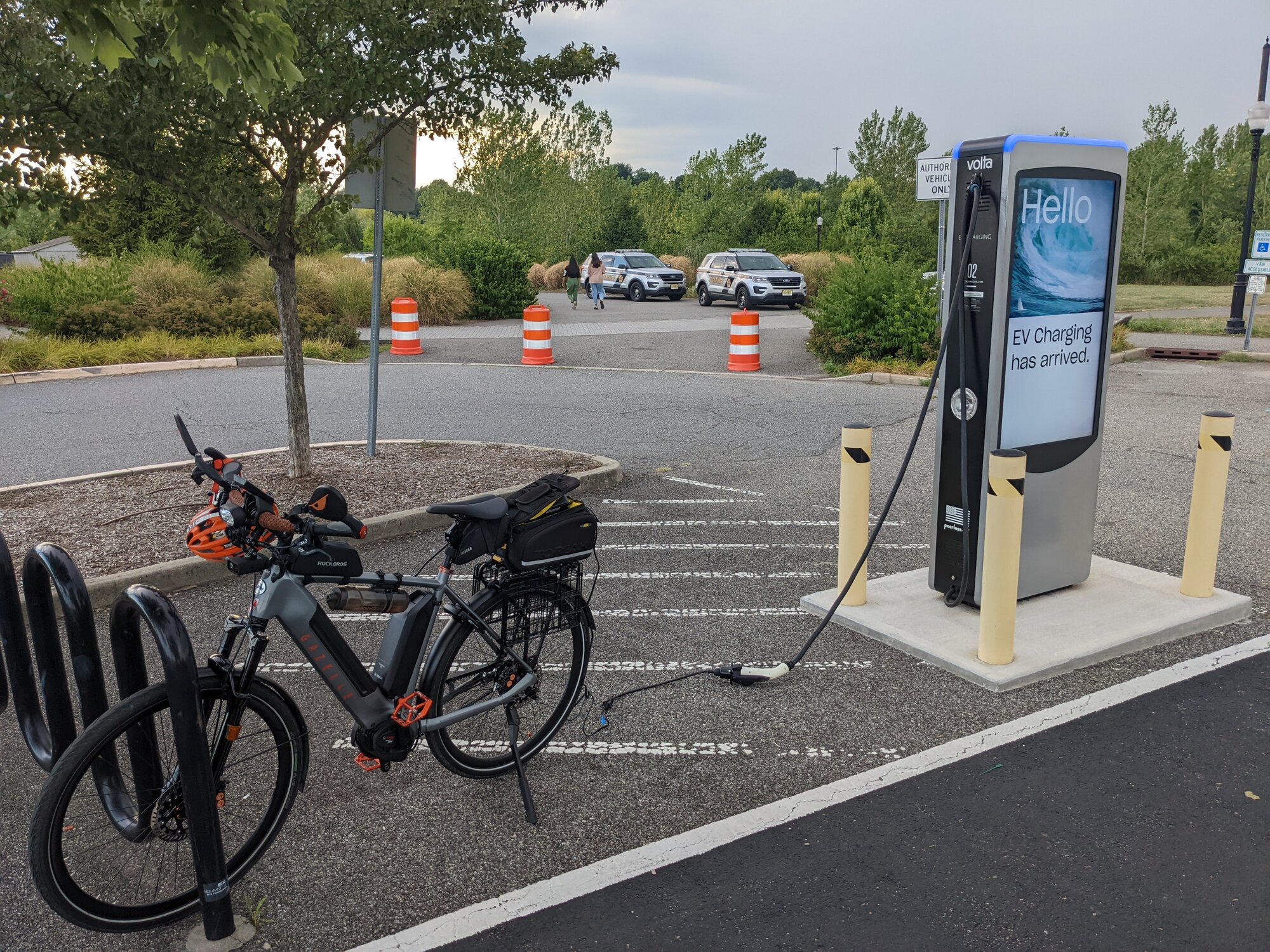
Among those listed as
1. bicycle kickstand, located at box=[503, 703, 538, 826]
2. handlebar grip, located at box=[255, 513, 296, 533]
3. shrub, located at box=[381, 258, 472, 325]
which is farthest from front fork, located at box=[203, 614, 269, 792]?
shrub, located at box=[381, 258, 472, 325]

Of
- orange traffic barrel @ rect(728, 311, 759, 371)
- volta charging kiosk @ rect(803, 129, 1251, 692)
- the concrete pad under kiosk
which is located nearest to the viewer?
the concrete pad under kiosk

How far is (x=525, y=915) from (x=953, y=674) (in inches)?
104

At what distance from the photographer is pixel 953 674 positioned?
5070 millimetres

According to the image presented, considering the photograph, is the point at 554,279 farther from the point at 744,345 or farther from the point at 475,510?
the point at 475,510

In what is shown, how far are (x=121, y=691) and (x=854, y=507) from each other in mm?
3829

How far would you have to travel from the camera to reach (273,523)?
3178 mm

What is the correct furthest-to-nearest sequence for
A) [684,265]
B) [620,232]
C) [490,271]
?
[620,232] → [684,265] → [490,271]

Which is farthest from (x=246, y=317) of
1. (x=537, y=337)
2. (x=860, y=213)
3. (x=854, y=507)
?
(x=860, y=213)

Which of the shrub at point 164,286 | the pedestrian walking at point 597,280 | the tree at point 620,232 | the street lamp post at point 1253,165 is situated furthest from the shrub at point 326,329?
the tree at point 620,232

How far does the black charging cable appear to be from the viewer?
16.3ft

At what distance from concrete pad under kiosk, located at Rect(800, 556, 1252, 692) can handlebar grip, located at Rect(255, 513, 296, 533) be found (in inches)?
129

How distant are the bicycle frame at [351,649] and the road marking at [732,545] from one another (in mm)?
3174

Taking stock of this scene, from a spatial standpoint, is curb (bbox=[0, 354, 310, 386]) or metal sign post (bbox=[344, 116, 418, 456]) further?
curb (bbox=[0, 354, 310, 386])

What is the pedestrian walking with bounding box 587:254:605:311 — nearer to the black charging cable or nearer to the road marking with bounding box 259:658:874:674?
the black charging cable
